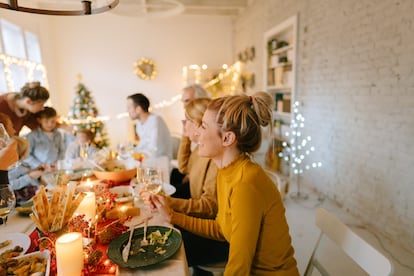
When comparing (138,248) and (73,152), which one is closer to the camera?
(138,248)

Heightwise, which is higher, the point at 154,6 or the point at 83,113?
the point at 154,6

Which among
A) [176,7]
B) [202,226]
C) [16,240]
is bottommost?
[202,226]

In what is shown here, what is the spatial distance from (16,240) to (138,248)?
0.49 m

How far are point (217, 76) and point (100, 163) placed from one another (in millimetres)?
5076

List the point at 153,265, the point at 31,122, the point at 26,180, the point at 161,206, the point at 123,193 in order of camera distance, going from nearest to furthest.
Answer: the point at 153,265 → the point at 161,206 → the point at 123,193 → the point at 26,180 → the point at 31,122

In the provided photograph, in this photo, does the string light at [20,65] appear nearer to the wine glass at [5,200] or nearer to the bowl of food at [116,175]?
the bowl of food at [116,175]

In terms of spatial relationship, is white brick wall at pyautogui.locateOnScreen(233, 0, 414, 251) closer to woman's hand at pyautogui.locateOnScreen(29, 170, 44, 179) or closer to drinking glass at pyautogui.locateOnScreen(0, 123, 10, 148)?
drinking glass at pyautogui.locateOnScreen(0, 123, 10, 148)

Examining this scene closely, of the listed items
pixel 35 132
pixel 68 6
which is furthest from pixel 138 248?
pixel 35 132

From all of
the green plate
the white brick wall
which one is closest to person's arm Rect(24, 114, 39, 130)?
the green plate

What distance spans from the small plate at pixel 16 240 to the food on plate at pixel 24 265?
0.09 metres

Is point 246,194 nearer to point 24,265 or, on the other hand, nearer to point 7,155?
point 24,265

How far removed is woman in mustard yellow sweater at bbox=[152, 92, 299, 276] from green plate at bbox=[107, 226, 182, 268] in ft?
0.63

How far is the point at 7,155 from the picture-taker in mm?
1325

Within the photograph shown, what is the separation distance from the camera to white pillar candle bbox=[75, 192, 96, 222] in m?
1.12
